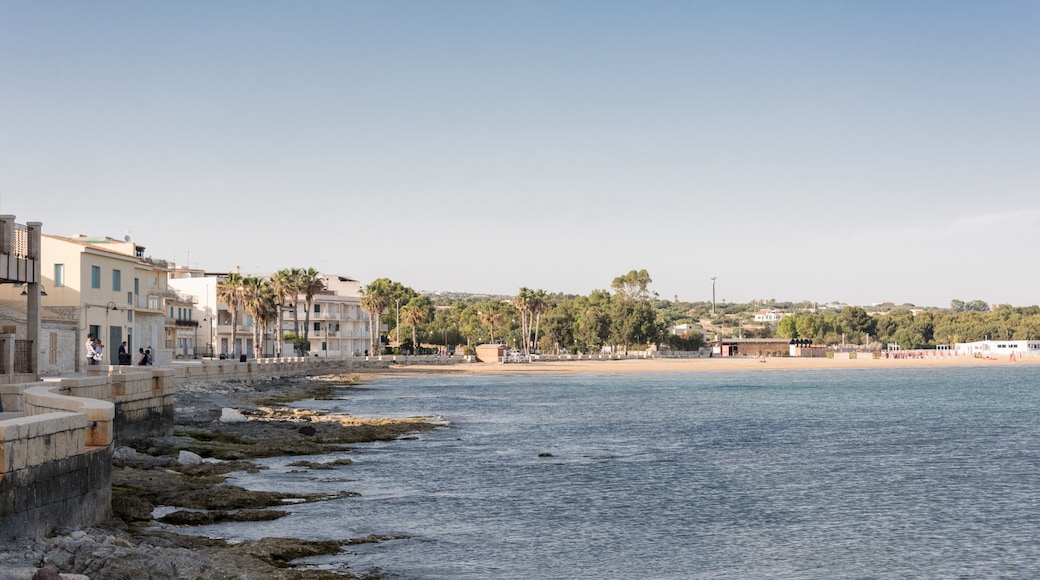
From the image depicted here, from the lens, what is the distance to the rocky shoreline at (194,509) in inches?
547

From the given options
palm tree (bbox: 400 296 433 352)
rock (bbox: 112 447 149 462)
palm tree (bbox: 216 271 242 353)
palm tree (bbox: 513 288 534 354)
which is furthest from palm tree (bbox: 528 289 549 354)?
rock (bbox: 112 447 149 462)

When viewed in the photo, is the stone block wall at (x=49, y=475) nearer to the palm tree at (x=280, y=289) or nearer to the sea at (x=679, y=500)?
the sea at (x=679, y=500)

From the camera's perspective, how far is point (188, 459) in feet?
87.6

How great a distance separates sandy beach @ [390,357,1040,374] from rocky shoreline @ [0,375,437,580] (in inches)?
3191

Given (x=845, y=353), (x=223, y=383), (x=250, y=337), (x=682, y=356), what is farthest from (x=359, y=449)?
(x=845, y=353)

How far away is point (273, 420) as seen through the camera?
44.0 meters

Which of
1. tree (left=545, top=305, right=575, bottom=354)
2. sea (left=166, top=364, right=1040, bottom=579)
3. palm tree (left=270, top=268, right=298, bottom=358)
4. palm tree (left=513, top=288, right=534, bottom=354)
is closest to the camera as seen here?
sea (left=166, top=364, right=1040, bottom=579)

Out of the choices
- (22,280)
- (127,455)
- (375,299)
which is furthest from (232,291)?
(127,455)

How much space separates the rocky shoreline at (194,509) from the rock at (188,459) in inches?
1.5

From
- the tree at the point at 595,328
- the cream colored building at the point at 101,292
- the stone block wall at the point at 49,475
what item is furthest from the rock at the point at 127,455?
the tree at the point at 595,328

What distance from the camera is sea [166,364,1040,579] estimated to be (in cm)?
1859

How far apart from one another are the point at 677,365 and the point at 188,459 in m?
132

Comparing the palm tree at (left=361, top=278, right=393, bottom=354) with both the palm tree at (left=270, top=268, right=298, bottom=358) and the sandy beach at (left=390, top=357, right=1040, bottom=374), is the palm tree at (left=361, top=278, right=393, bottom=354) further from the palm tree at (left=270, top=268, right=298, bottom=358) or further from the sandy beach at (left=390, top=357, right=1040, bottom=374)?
the palm tree at (left=270, top=268, right=298, bottom=358)

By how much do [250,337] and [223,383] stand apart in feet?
184
